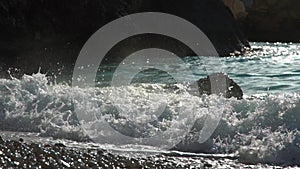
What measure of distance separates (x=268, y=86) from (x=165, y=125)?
18.3 feet

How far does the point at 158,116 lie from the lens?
8.65 metres

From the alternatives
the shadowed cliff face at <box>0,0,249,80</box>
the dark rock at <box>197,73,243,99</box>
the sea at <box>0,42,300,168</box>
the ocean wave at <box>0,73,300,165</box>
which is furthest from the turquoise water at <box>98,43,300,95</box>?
the ocean wave at <box>0,73,300,165</box>

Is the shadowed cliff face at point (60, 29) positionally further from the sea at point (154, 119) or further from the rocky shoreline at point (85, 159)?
the rocky shoreline at point (85, 159)

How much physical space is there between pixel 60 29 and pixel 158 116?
9454mm

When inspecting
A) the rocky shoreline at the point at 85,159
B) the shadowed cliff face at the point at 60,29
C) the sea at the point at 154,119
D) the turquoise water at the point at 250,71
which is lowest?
the rocky shoreline at the point at 85,159

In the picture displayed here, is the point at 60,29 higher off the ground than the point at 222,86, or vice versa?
the point at 60,29

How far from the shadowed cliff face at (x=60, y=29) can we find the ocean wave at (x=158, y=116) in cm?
500

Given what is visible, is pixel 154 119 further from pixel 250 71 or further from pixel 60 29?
pixel 60 29

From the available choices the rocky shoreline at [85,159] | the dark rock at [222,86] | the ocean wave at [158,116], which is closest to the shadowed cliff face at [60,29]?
the dark rock at [222,86]

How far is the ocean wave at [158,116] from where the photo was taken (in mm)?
7277

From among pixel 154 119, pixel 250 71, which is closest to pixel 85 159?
pixel 154 119

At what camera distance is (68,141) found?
7758 millimetres

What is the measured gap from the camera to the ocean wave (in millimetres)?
7277

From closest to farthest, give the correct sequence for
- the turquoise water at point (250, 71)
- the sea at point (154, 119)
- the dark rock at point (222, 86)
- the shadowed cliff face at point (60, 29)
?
the sea at point (154, 119) → the dark rock at point (222, 86) → the turquoise water at point (250, 71) → the shadowed cliff face at point (60, 29)
